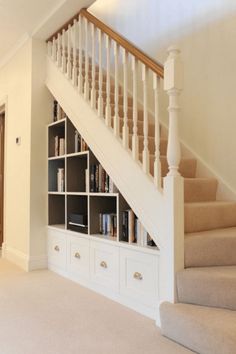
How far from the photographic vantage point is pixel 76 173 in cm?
346

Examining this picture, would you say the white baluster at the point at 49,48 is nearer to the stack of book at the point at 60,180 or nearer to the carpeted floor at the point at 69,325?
the stack of book at the point at 60,180

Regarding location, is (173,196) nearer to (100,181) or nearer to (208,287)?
(208,287)

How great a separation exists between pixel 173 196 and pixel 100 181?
1014 millimetres

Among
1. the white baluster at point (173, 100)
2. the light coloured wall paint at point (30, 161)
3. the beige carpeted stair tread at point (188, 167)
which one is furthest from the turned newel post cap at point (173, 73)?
the light coloured wall paint at point (30, 161)

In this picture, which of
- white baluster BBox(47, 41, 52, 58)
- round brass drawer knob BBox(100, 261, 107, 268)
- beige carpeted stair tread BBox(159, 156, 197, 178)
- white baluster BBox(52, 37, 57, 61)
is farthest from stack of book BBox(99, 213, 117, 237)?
white baluster BBox(47, 41, 52, 58)

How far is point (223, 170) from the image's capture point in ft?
9.81

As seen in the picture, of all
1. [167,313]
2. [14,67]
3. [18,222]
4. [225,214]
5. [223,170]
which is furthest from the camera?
[14,67]

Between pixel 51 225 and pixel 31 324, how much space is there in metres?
1.57

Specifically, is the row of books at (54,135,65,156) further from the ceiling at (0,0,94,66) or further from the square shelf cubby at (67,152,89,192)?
the ceiling at (0,0,94,66)

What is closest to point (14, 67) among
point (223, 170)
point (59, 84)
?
point (59, 84)

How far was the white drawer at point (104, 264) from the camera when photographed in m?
2.61

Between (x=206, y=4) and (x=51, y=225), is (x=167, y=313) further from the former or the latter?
(x=206, y=4)

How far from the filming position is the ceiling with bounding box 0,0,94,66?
306 centimetres

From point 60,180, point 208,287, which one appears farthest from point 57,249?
point 208,287
